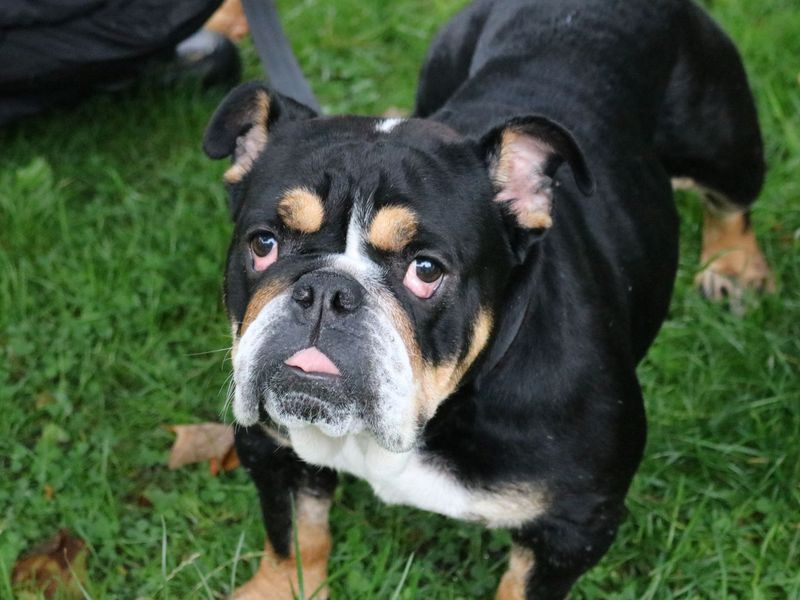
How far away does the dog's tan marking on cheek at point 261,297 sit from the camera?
→ 2471mm

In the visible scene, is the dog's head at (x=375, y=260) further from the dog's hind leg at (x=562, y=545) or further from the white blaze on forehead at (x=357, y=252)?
the dog's hind leg at (x=562, y=545)

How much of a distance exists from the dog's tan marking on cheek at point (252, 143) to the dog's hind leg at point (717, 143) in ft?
4.29

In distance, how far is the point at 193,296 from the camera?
4.12m

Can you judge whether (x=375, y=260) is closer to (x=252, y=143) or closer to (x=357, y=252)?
(x=357, y=252)

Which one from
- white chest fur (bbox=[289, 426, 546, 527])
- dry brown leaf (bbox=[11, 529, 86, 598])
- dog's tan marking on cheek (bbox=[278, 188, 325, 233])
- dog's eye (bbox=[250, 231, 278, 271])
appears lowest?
dry brown leaf (bbox=[11, 529, 86, 598])

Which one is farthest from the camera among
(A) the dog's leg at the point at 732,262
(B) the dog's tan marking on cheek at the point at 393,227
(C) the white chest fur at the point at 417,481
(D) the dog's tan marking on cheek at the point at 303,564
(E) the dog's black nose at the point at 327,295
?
(A) the dog's leg at the point at 732,262

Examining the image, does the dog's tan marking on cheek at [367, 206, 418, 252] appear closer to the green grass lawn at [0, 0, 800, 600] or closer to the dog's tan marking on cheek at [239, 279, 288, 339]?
the dog's tan marking on cheek at [239, 279, 288, 339]

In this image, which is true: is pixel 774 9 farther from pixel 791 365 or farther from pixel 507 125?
pixel 507 125

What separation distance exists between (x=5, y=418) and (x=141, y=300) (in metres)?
0.64

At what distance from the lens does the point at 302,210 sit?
2502mm

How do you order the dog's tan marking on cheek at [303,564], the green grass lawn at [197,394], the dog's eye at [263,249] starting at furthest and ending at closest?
the green grass lawn at [197,394] < the dog's tan marking on cheek at [303,564] < the dog's eye at [263,249]

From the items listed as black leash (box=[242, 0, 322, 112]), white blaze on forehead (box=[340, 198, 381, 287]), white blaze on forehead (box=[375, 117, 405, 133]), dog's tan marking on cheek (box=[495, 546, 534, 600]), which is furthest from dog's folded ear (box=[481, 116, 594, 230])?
black leash (box=[242, 0, 322, 112])

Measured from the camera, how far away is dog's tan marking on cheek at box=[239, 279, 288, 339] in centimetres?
247

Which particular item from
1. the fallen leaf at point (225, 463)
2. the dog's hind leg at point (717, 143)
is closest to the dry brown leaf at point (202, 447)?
the fallen leaf at point (225, 463)
